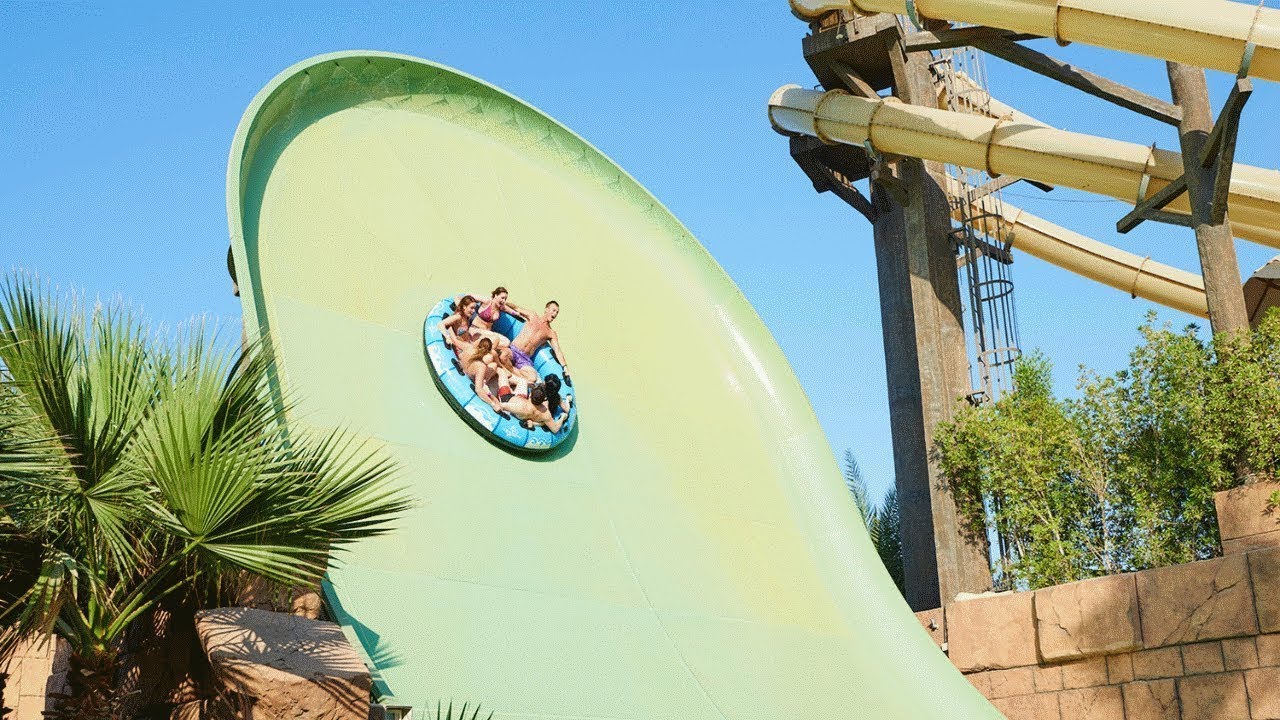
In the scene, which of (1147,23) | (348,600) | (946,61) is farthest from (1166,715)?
(946,61)

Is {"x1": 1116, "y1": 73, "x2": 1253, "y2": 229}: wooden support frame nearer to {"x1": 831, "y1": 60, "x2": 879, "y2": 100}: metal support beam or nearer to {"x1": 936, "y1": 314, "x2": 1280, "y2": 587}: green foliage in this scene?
{"x1": 936, "y1": 314, "x2": 1280, "y2": 587}: green foliage

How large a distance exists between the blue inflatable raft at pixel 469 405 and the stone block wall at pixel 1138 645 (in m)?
3.84

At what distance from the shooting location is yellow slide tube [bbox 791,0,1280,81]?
9352 mm

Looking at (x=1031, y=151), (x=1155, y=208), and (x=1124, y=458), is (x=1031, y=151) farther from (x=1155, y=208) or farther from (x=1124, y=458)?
(x=1124, y=458)

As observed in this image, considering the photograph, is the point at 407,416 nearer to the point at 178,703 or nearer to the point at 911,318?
the point at 178,703

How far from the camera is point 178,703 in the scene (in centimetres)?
505

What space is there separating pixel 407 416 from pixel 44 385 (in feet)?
11.6

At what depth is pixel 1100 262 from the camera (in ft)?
57.3

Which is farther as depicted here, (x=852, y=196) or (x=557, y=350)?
(x=852, y=196)

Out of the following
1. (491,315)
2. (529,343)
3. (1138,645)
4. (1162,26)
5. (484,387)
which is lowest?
(1138,645)

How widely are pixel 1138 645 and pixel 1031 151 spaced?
4.99m

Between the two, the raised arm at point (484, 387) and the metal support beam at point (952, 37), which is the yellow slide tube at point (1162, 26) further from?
the raised arm at point (484, 387)

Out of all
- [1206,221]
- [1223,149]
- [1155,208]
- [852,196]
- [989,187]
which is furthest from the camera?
[852,196]

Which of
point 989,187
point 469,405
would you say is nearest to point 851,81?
point 989,187
